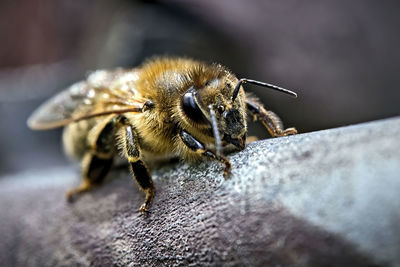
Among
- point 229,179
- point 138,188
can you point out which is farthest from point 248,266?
point 138,188

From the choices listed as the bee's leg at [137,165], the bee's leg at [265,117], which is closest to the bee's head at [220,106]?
the bee's leg at [265,117]

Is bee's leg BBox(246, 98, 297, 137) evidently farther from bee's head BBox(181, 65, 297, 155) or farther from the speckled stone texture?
the speckled stone texture

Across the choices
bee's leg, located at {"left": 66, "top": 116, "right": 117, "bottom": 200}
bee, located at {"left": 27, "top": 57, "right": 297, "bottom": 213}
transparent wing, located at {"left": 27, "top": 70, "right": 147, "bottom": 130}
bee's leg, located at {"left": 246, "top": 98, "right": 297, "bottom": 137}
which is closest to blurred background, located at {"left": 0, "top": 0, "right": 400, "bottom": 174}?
transparent wing, located at {"left": 27, "top": 70, "right": 147, "bottom": 130}

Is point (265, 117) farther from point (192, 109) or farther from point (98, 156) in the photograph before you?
point (98, 156)

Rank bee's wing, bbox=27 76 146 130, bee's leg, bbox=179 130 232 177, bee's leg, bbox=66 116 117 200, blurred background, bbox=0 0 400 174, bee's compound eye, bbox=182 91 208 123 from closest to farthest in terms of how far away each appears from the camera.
A: 1. bee's leg, bbox=179 130 232 177
2. bee's compound eye, bbox=182 91 208 123
3. bee's wing, bbox=27 76 146 130
4. bee's leg, bbox=66 116 117 200
5. blurred background, bbox=0 0 400 174

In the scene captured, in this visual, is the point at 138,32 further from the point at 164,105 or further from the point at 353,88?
the point at 164,105

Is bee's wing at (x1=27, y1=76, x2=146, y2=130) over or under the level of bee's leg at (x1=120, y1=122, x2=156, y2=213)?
over
